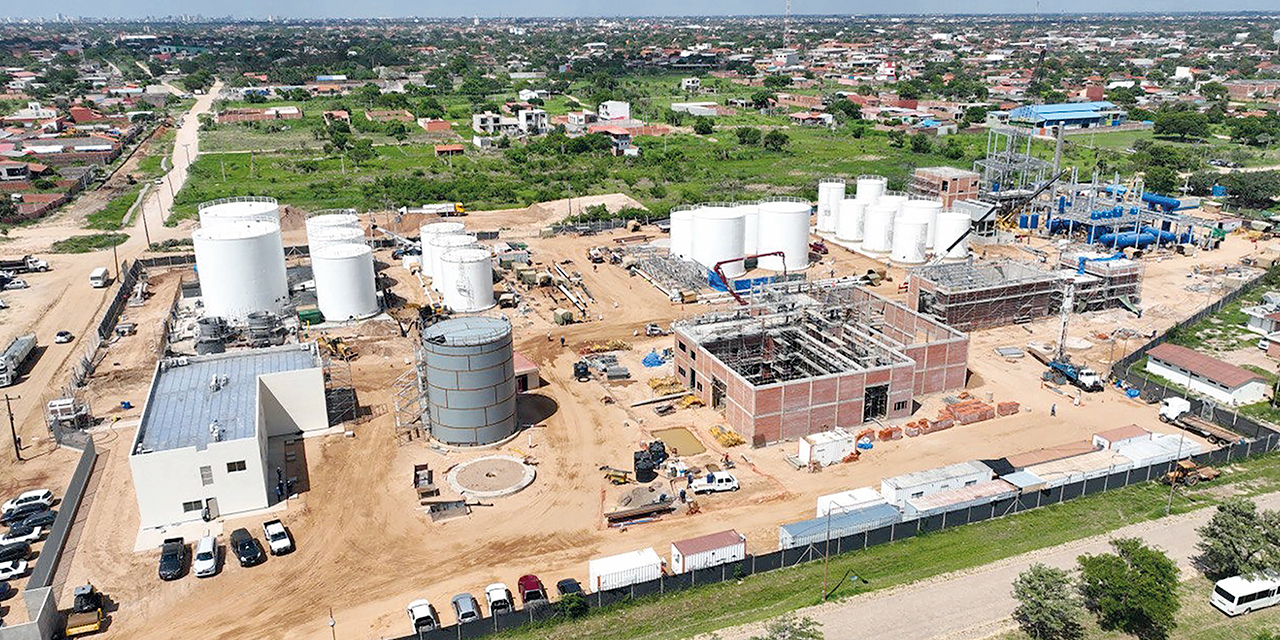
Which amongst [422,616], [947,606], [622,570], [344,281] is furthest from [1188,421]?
[344,281]

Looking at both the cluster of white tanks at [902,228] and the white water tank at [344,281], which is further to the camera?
the cluster of white tanks at [902,228]

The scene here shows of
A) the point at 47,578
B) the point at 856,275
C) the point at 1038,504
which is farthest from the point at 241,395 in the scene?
the point at 856,275

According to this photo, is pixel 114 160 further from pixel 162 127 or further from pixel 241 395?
pixel 241 395

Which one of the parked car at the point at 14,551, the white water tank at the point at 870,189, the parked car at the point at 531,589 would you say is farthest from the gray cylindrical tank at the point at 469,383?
the white water tank at the point at 870,189

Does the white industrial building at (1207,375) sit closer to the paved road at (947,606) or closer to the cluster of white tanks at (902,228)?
the paved road at (947,606)

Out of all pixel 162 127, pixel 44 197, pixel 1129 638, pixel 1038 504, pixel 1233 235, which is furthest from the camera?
pixel 162 127

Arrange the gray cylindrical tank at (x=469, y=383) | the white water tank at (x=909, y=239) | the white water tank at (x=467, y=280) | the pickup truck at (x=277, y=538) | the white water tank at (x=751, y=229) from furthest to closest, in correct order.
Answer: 1. the white water tank at (x=909, y=239)
2. the white water tank at (x=751, y=229)
3. the white water tank at (x=467, y=280)
4. the gray cylindrical tank at (x=469, y=383)
5. the pickup truck at (x=277, y=538)
